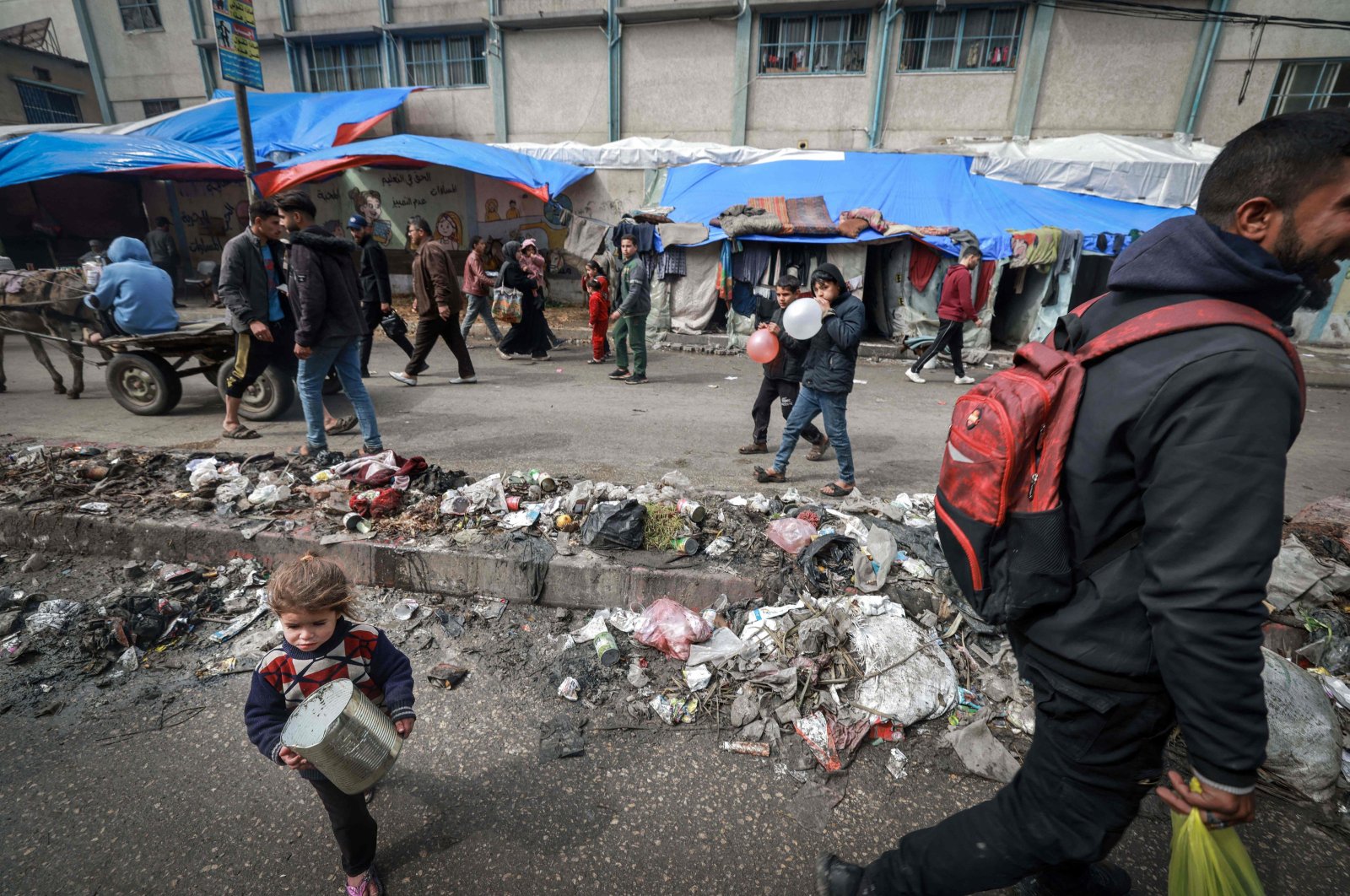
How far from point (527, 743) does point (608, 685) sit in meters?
0.45

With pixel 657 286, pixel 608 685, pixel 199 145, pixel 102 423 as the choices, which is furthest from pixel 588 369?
pixel 199 145

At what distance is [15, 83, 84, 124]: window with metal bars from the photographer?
60.2 feet

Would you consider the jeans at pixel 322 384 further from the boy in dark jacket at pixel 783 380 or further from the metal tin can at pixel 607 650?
the boy in dark jacket at pixel 783 380

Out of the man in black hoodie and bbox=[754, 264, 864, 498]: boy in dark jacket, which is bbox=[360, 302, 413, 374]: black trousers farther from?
the man in black hoodie

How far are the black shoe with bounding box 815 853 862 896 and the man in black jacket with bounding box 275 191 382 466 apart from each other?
14.1 ft

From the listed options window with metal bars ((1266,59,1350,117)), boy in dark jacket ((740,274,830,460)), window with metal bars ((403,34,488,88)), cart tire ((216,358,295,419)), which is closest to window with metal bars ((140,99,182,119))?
window with metal bars ((403,34,488,88))

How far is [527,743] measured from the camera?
2.52 m

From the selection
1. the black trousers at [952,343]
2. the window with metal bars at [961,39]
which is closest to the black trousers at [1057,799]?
the black trousers at [952,343]

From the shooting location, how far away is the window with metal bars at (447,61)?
51.0 feet

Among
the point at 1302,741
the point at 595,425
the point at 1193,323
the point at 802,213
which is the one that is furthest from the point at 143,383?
the point at 802,213

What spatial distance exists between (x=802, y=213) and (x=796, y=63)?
18.5ft

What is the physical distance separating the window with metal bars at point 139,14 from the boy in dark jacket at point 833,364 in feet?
76.4

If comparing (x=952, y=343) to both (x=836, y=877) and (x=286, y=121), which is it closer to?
(x=836, y=877)

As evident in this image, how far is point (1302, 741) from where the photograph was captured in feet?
7.45
